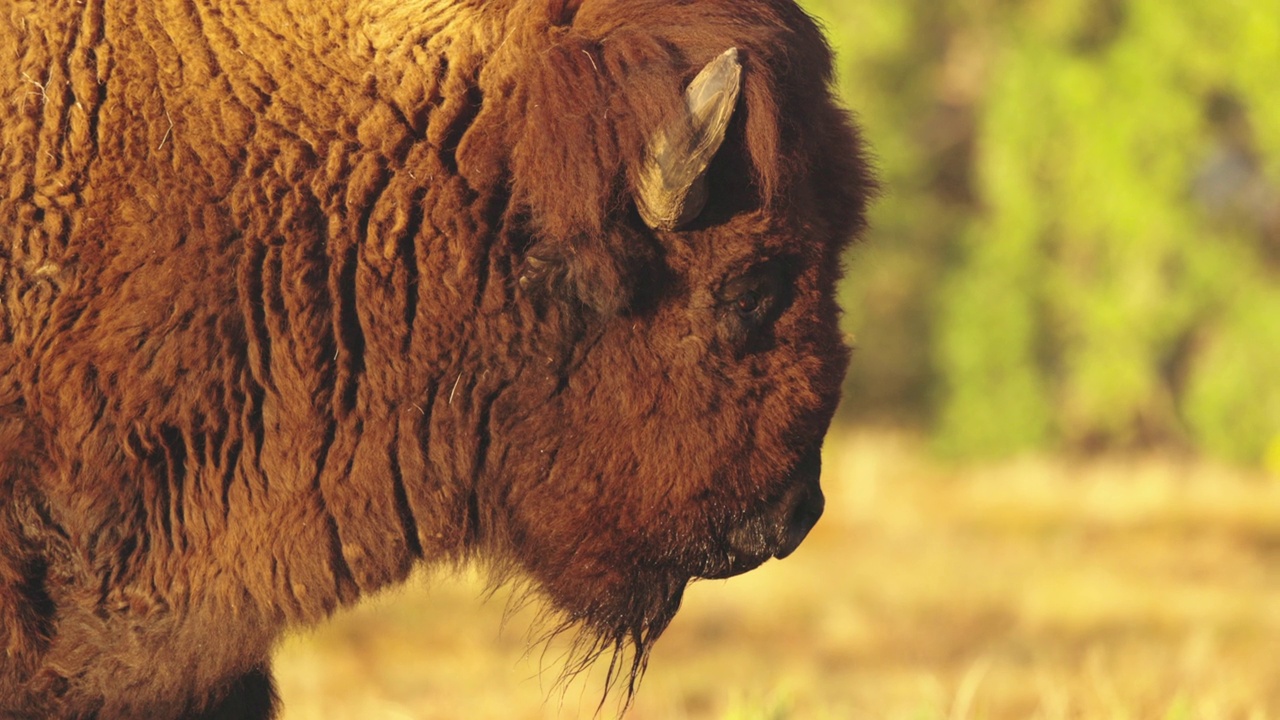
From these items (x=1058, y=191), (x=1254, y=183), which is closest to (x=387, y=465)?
(x=1058, y=191)

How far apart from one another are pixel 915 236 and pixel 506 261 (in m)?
16.6

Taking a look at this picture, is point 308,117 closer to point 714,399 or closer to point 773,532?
point 714,399

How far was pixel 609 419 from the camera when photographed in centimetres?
341

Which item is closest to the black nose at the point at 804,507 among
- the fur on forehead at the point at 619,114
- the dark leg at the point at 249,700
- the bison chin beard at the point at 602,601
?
the bison chin beard at the point at 602,601

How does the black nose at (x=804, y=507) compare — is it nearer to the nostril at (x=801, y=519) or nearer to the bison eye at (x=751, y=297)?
the nostril at (x=801, y=519)

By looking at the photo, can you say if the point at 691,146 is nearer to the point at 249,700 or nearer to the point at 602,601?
the point at 602,601

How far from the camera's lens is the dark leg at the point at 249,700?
3662 mm

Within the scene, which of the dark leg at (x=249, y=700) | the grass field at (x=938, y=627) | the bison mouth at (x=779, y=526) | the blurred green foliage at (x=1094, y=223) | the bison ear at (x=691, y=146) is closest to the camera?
the bison ear at (x=691, y=146)

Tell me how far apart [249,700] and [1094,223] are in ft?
49.9

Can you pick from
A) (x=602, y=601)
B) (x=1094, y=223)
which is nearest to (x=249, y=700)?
(x=602, y=601)

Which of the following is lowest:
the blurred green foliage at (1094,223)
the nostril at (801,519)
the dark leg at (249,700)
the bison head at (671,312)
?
the blurred green foliage at (1094,223)

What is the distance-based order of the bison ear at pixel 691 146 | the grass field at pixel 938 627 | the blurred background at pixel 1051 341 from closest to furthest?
the bison ear at pixel 691 146 → the grass field at pixel 938 627 → the blurred background at pixel 1051 341

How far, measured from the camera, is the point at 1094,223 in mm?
17453

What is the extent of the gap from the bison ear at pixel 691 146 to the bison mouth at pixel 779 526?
0.72 m
